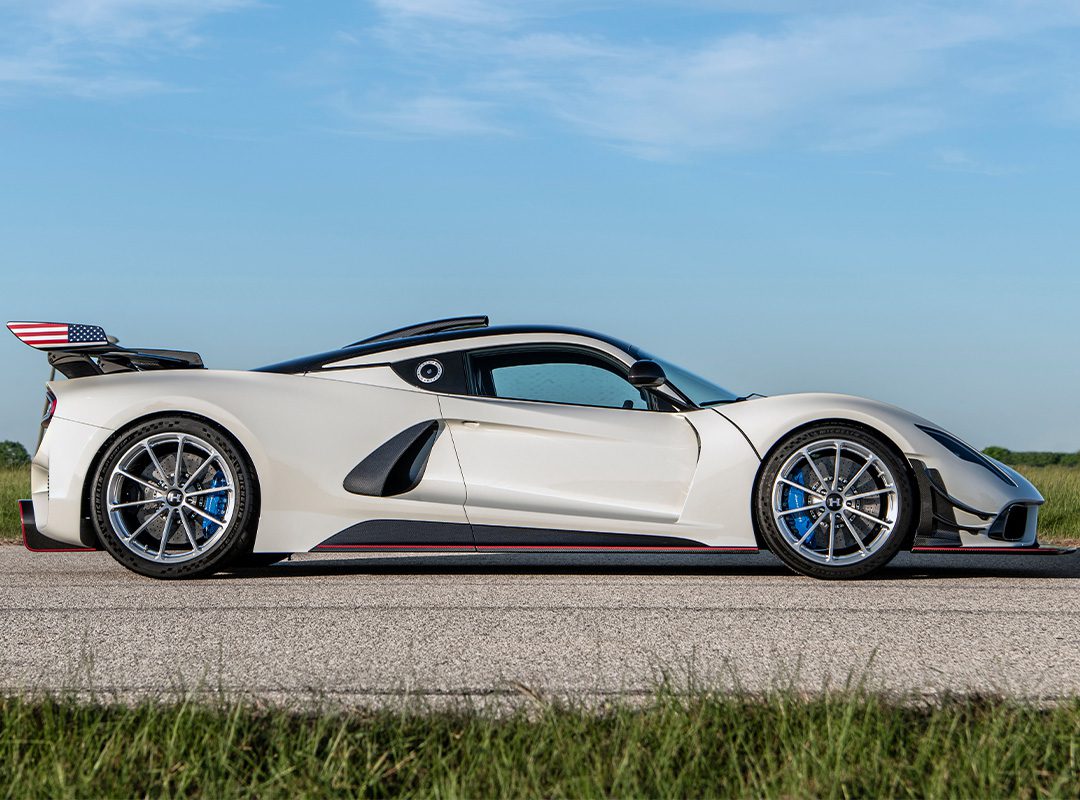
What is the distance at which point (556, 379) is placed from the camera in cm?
629

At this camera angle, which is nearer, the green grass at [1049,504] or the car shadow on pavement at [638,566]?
the car shadow on pavement at [638,566]

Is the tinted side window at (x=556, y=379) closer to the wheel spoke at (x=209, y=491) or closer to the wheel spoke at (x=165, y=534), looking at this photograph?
the wheel spoke at (x=209, y=491)

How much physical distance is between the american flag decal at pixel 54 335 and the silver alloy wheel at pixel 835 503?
3.84 metres

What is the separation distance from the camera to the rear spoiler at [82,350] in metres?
6.30

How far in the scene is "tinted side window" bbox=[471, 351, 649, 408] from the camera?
20.5ft

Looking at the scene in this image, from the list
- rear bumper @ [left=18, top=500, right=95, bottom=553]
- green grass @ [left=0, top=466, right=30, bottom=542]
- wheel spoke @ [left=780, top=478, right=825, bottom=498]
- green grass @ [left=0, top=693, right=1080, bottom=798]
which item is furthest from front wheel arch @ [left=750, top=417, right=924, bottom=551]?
green grass @ [left=0, top=466, right=30, bottom=542]

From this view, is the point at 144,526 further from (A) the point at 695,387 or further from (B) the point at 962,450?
(B) the point at 962,450

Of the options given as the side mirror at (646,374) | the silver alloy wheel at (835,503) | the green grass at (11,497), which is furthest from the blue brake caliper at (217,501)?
the green grass at (11,497)

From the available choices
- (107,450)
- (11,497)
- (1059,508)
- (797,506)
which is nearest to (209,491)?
(107,450)

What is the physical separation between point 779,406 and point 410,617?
2.47 meters

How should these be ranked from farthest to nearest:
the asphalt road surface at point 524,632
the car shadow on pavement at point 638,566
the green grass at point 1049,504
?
the green grass at point 1049,504 < the car shadow on pavement at point 638,566 < the asphalt road surface at point 524,632

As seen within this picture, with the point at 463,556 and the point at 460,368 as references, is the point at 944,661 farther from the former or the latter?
the point at 463,556

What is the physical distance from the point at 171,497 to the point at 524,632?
2.50 m

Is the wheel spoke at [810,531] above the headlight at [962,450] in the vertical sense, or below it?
below
